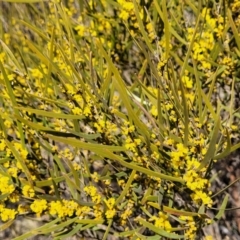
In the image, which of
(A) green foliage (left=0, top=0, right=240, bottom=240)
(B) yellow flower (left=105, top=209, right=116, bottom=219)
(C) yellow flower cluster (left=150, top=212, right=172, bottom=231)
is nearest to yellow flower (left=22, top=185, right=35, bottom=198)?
(A) green foliage (left=0, top=0, right=240, bottom=240)

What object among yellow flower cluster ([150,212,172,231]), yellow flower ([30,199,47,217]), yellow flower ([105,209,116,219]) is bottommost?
yellow flower cluster ([150,212,172,231])

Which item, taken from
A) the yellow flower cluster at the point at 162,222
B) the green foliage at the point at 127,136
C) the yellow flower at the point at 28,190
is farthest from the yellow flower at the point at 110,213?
the yellow flower at the point at 28,190

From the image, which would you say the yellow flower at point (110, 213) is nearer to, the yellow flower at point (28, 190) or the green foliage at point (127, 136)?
the green foliage at point (127, 136)

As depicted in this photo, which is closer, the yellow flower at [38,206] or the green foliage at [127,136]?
the green foliage at [127,136]

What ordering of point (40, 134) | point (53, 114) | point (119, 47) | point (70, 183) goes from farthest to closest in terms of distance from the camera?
point (119, 47), point (40, 134), point (70, 183), point (53, 114)

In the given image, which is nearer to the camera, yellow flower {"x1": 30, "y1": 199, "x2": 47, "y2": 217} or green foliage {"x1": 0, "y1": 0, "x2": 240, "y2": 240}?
green foliage {"x1": 0, "y1": 0, "x2": 240, "y2": 240}

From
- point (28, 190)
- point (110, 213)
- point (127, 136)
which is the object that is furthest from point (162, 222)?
point (28, 190)

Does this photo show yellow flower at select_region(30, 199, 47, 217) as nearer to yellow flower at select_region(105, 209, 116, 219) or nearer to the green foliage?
the green foliage

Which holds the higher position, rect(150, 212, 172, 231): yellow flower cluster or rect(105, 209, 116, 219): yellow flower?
rect(105, 209, 116, 219): yellow flower

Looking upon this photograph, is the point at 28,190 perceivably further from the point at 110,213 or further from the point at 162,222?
the point at 162,222

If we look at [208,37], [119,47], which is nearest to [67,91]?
[208,37]

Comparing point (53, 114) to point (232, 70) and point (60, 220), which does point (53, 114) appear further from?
point (232, 70)
